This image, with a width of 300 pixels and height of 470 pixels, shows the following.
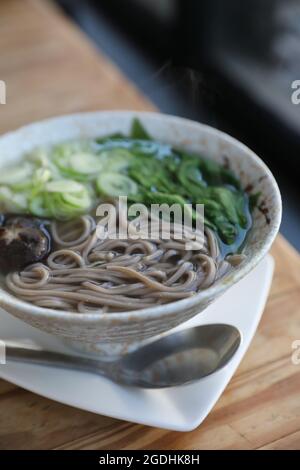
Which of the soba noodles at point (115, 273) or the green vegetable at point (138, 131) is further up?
the green vegetable at point (138, 131)

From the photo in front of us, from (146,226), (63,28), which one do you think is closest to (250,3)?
(63,28)

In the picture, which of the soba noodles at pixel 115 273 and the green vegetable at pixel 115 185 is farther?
the green vegetable at pixel 115 185

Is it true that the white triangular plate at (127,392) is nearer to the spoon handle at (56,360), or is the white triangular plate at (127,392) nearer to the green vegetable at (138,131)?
the spoon handle at (56,360)

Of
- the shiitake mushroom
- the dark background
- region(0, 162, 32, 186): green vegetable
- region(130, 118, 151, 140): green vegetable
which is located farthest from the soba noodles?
the dark background

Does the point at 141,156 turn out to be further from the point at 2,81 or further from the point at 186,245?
the point at 2,81

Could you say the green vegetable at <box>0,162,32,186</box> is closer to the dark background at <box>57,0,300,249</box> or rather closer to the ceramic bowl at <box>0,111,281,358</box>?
the ceramic bowl at <box>0,111,281,358</box>

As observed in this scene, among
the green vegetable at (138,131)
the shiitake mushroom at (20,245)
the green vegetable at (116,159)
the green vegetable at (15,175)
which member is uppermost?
the green vegetable at (138,131)

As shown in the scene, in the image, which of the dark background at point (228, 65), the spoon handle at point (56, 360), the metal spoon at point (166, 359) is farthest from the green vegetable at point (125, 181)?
the dark background at point (228, 65)
